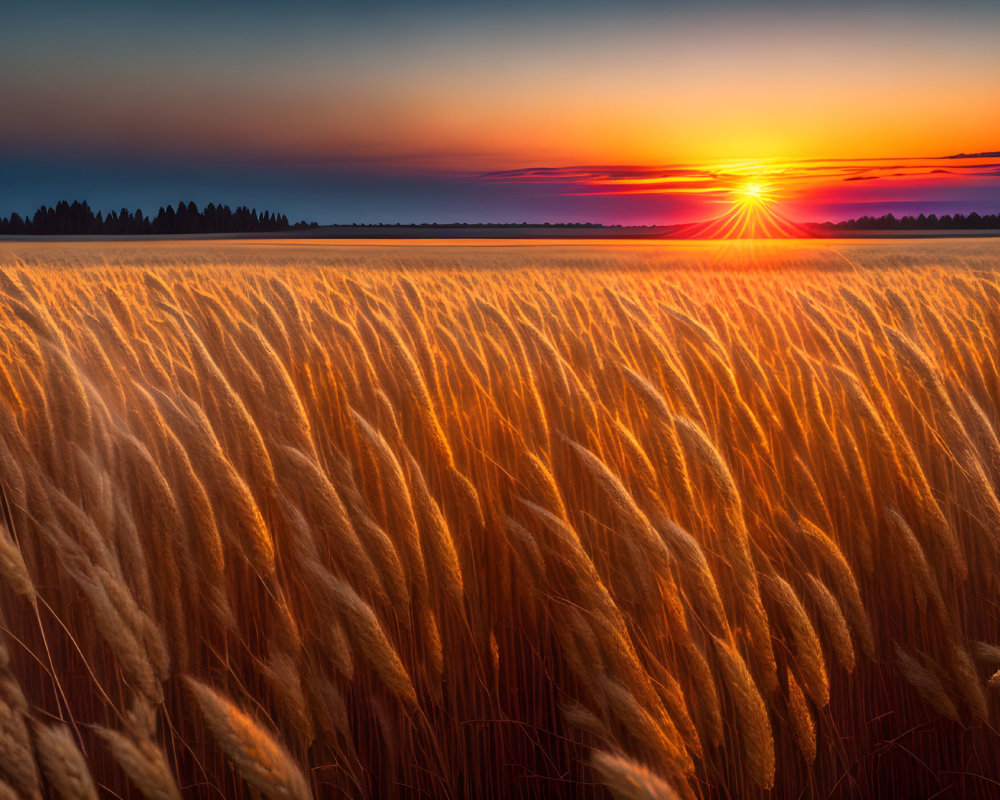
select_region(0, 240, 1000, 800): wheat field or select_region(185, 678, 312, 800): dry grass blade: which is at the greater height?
select_region(0, 240, 1000, 800): wheat field

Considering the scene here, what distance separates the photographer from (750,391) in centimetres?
181

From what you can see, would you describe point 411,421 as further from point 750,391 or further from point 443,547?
point 750,391

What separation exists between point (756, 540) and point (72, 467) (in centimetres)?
119

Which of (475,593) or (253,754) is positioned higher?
(475,593)

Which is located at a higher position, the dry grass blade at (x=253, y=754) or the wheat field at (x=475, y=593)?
the wheat field at (x=475, y=593)

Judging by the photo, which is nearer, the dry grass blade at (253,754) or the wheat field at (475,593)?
the dry grass blade at (253,754)

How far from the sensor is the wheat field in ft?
3.56

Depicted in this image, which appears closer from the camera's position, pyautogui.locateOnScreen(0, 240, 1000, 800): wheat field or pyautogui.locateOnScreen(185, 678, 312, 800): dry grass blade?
pyautogui.locateOnScreen(185, 678, 312, 800): dry grass blade

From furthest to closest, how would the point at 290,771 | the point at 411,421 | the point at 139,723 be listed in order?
1. the point at 411,421
2. the point at 139,723
3. the point at 290,771

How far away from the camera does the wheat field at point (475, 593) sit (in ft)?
3.56

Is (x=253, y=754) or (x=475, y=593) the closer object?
(x=253, y=754)

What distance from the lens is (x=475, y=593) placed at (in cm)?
124

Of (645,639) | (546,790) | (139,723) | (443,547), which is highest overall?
(443,547)

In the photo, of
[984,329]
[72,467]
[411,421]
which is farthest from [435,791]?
[984,329]
